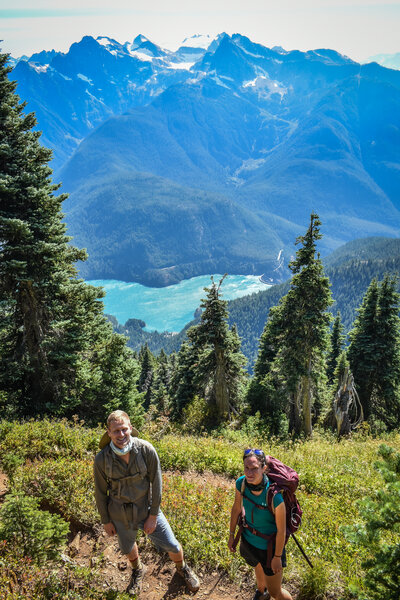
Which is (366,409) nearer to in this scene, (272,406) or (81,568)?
(272,406)

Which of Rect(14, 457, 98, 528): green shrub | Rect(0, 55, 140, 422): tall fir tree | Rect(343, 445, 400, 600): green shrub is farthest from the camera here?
Rect(0, 55, 140, 422): tall fir tree

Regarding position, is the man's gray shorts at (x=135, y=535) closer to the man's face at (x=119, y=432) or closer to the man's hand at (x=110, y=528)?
the man's hand at (x=110, y=528)

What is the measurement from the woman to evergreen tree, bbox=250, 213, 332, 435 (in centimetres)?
1195

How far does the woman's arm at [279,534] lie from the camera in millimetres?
3910

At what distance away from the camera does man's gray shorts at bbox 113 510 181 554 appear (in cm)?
461

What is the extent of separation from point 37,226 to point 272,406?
16541 millimetres

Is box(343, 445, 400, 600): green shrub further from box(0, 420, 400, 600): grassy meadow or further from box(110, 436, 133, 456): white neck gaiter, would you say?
box(110, 436, 133, 456): white neck gaiter

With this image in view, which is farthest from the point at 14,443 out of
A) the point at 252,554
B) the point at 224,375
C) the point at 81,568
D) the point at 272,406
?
the point at 272,406

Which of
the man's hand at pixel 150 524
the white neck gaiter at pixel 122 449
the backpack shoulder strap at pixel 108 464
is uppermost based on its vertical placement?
the white neck gaiter at pixel 122 449

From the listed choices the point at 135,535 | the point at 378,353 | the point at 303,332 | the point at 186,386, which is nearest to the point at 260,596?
the point at 135,535

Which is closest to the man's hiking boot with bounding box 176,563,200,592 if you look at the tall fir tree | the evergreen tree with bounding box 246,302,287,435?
the tall fir tree

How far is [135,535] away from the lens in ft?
15.6

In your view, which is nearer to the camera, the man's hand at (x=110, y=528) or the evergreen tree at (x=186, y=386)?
the man's hand at (x=110, y=528)

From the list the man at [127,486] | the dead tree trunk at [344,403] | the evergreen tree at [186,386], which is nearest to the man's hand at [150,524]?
the man at [127,486]
